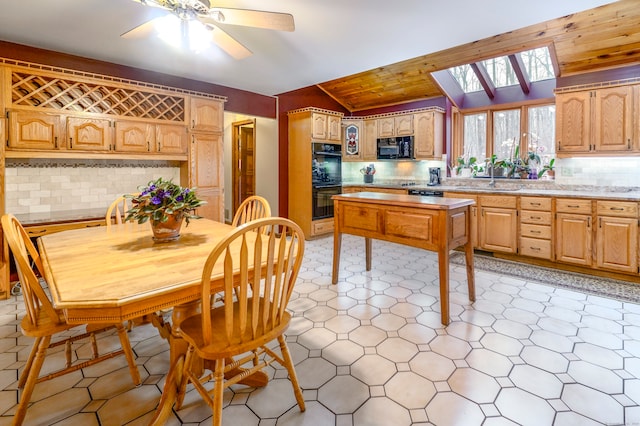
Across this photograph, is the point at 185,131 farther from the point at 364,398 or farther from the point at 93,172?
the point at 364,398

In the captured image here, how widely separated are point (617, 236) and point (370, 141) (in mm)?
3856

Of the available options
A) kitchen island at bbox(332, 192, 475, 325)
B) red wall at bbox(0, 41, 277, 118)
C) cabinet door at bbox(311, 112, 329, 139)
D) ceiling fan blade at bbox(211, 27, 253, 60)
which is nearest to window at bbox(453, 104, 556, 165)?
cabinet door at bbox(311, 112, 329, 139)

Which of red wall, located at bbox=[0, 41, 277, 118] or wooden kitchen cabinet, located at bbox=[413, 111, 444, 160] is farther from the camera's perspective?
wooden kitchen cabinet, located at bbox=[413, 111, 444, 160]

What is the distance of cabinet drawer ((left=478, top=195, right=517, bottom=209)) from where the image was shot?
13.7 feet

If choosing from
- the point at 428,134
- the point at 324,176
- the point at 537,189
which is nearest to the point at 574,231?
the point at 537,189

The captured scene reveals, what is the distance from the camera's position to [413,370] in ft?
6.51

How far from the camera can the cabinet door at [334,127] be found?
5.58 metres

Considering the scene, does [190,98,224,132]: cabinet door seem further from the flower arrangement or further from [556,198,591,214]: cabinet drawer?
[556,198,591,214]: cabinet drawer

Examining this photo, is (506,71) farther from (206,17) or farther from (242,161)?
(242,161)

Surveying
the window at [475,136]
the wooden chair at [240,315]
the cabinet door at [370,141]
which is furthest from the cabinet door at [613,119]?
the wooden chair at [240,315]

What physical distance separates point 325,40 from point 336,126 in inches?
93.4

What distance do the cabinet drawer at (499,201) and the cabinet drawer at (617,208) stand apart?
Result: 83 centimetres

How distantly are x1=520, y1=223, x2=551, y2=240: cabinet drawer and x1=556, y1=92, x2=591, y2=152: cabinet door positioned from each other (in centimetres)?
98

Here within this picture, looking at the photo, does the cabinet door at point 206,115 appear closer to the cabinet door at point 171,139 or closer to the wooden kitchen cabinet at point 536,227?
the cabinet door at point 171,139
